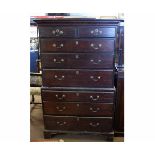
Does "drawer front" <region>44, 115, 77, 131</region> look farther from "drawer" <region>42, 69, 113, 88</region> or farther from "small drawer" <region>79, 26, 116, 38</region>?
"small drawer" <region>79, 26, 116, 38</region>

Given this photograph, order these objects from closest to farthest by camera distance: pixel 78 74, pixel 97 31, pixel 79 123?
pixel 97 31 → pixel 78 74 → pixel 79 123

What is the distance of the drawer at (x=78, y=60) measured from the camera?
1.93m

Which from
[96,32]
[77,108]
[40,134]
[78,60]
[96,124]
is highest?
[96,32]

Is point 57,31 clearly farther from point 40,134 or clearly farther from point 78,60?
point 40,134

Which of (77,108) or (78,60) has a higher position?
(78,60)

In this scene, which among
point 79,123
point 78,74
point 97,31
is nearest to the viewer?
point 97,31

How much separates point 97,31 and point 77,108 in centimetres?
72

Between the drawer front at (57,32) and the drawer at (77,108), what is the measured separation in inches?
24.4

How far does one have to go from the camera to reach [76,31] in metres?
1.91

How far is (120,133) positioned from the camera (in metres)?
2.10

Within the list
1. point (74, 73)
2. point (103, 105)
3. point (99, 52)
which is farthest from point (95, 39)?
point (103, 105)

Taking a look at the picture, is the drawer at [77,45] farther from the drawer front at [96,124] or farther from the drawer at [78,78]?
the drawer front at [96,124]

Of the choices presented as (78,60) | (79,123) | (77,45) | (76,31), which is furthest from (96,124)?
(76,31)
